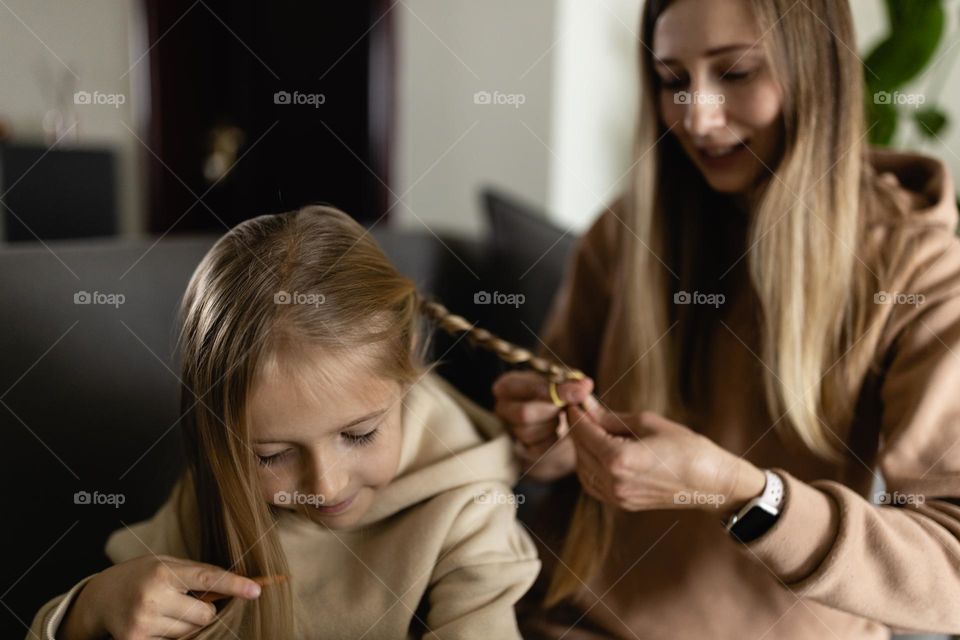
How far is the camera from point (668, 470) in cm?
66

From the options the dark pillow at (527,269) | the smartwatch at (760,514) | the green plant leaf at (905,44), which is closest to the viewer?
the smartwatch at (760,514)

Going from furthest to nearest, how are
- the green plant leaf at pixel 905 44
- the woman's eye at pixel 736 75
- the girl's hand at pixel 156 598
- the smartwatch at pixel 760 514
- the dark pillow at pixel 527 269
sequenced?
the green plant leaf at pixel 905 44 < the dark pillow at pixel 527 269 < the woman's eye at pixel 736 75 < the smartwatch at pixel 760 514 < the girl's hand at pixel 156 598

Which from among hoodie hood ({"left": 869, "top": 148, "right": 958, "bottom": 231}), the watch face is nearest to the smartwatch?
the watch face

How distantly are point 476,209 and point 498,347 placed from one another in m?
1.69

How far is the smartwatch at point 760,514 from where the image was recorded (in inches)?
25.5

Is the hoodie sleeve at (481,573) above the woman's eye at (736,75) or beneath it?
beneath

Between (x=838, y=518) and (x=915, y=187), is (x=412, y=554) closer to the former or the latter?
(x=838, y=518)

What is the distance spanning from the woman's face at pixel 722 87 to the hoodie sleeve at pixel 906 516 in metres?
0.20

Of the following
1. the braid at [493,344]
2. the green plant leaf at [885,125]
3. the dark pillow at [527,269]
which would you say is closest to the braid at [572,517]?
the braid at [493,344]

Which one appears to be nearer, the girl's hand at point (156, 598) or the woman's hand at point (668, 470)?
the girl's hand at point (156, 598)

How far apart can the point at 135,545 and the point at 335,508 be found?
0.54ft

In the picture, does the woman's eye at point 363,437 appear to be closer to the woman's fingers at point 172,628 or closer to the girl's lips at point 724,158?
the woman's fingers at point 172,628

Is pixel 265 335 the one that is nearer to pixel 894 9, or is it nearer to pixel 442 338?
pixel 442 338

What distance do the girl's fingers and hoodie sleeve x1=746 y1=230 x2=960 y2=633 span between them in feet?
1.26
